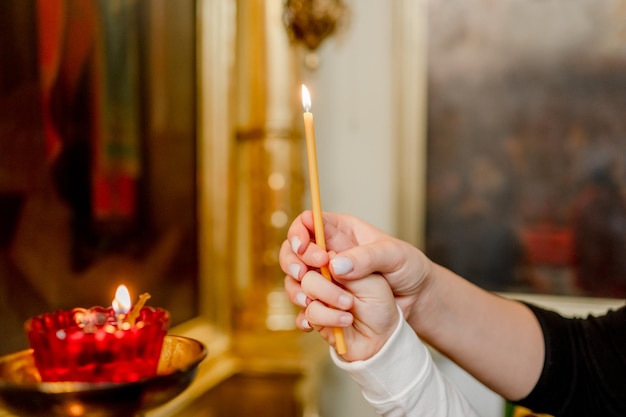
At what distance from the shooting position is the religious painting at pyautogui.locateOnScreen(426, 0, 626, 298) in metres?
1.98

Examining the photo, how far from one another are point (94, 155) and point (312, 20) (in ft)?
3.57

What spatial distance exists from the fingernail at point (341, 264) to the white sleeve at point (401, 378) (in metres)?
0.14

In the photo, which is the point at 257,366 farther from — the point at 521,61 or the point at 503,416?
the point at 521,61

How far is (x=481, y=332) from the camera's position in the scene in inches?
39.0

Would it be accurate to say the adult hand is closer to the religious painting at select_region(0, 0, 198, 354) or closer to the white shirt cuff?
the white shirt cuff

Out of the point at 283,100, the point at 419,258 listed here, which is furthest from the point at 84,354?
the point at 283,100

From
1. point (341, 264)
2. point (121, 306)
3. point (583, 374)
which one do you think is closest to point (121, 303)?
point (121, 306)

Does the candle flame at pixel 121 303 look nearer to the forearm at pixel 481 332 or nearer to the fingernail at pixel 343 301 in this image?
the fingernail at pixel 343 301

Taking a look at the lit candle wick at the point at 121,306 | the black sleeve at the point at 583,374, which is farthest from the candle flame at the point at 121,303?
the black sleeve at the point at 583,374

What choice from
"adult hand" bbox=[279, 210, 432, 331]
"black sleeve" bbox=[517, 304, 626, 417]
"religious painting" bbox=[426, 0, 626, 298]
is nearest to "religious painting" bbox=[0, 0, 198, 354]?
"adult hand" bbox=[279, 210, 432, 331]

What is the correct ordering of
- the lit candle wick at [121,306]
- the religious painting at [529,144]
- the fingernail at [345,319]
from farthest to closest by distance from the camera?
the religious painting at [529,144] < the fingernail at [345,319] < the lit candle wick at [121,306]

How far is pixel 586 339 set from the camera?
3.46 feet

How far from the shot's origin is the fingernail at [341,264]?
685 millimetres

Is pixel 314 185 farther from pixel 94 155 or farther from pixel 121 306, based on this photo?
pixel 94 155
